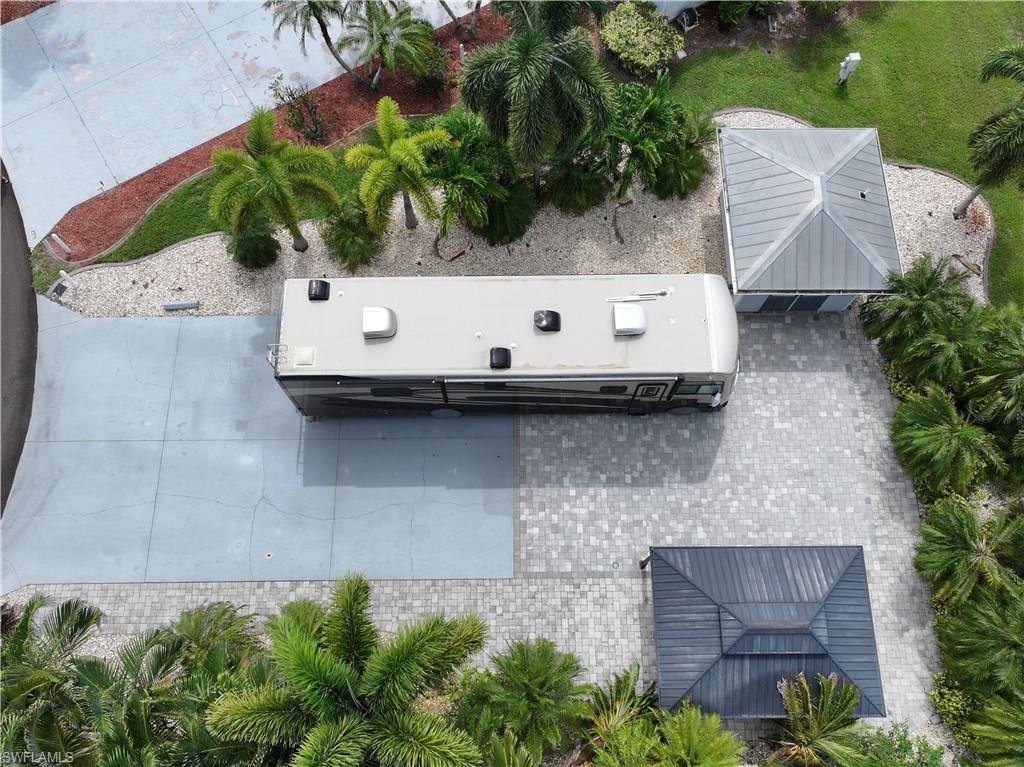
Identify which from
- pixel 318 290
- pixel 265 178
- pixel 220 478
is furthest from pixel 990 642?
pixel 265 178

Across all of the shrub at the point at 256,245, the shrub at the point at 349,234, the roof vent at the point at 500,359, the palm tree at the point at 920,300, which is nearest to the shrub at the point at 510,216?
the shrub at the point at 349,234

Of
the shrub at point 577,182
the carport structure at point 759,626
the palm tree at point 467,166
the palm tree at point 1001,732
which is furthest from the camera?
the shrub at point 577,182

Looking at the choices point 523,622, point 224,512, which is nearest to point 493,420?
point 523,622

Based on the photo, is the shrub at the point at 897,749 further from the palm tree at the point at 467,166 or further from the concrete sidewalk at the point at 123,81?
the concrete sidewalk at the point at 123,81

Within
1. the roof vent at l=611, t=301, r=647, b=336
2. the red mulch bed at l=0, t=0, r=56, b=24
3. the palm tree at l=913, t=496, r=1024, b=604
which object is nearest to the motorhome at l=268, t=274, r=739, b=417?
the roof vent at l=611, t=301, r=647, b=336

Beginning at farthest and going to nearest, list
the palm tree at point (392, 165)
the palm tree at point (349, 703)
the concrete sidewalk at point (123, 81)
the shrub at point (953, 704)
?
1. the concrete sidewalk at point (123, 81)
2. the palm tree at point (392, 165)
3. the shrub at point (953, 704)
4. the palm tree at point (349, 703)

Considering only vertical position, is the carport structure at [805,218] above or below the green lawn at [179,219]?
below

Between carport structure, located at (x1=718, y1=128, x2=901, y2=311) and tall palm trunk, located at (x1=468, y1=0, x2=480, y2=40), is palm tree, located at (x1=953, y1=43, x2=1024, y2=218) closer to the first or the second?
carport structure, located at (x1=718, y1=128, x2=901, y2=311)

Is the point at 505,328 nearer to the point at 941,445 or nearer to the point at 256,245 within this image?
the point at 256,245
